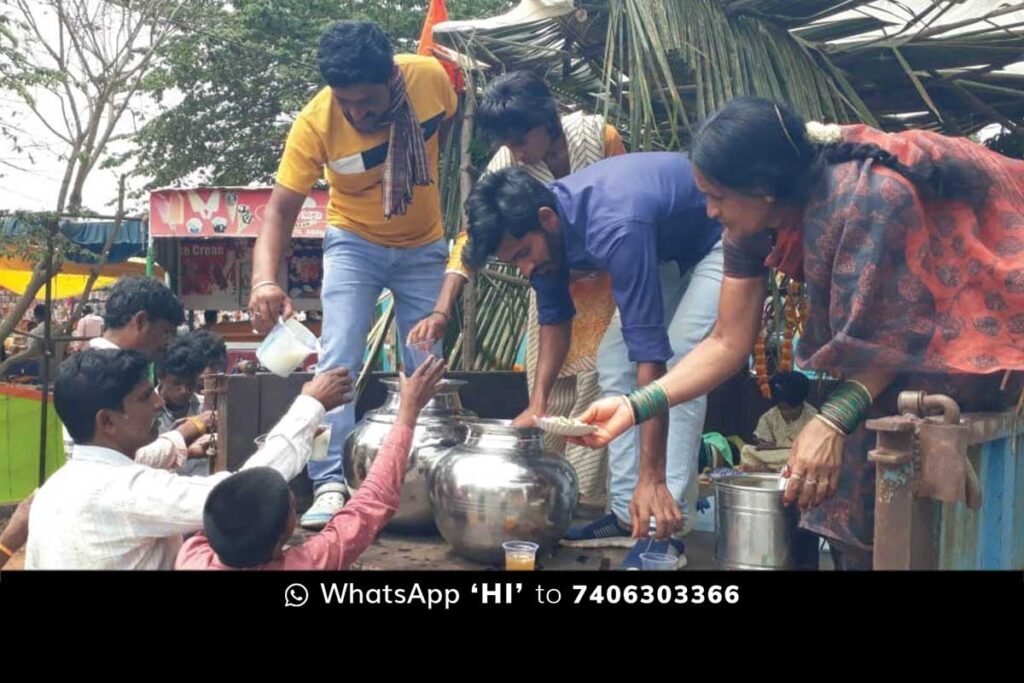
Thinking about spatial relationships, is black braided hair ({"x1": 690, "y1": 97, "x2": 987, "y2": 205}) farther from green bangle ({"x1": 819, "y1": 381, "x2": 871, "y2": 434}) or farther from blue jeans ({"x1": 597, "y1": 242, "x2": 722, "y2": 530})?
blue jeans ({"x1": 597, "y1": 242, "x2": 722, "y2": 530})

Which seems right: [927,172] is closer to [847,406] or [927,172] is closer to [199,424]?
[847,406]

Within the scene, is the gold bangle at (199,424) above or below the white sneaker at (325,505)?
above

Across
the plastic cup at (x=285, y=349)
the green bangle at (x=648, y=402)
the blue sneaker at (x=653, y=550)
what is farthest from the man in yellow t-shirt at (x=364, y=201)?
the green bangle at (x=648, y=402)

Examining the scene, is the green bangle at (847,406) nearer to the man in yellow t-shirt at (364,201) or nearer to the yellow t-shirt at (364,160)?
the man in yellow t-shirt at (364,201)

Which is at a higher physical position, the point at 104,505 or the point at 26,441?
the point at 104,505

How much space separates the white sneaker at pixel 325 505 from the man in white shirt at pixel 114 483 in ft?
2.11

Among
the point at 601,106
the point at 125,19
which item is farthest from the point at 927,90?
the point at 125,19

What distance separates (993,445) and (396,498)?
4.74 ft

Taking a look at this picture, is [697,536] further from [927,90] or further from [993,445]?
[927,90]

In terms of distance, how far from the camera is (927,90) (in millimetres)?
4355

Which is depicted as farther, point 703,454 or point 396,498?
point 703,454

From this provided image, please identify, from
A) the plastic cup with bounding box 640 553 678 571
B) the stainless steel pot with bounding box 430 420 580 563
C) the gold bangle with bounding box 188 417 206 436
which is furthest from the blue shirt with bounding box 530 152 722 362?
the gold bangle with bounding box 188 417 206 436

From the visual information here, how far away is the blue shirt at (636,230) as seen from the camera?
2.67m
